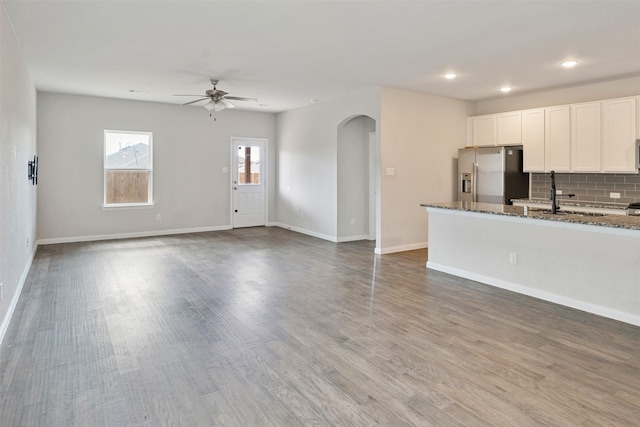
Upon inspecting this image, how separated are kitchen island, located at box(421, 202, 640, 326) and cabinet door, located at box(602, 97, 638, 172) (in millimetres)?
1908

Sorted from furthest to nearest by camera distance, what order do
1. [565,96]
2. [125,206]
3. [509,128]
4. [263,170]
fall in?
[263,170] → [125,206] → [509,128] → [565,96]

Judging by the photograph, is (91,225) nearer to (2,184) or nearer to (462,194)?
(2,184)

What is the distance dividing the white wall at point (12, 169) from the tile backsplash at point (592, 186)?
682cm

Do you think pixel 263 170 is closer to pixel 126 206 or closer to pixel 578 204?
pixel 126 206

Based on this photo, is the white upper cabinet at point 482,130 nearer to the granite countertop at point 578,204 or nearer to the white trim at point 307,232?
the granite countertop at point 578,204

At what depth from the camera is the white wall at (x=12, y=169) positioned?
3293 millimetres

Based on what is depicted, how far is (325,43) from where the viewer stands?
4.18 m

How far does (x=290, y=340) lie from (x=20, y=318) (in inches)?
95.1

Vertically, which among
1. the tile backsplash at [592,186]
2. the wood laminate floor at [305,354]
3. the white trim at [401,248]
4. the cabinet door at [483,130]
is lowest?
the wood laminate floor at [305,354]

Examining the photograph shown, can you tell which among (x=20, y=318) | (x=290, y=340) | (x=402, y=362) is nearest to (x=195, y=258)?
(x=20, y=318)

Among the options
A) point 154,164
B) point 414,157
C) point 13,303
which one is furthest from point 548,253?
point 154,164

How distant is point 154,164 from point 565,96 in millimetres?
7228

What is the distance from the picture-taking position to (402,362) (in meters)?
2.75

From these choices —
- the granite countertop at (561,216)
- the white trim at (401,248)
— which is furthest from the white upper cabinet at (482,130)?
the granite countertop at (561,216)
